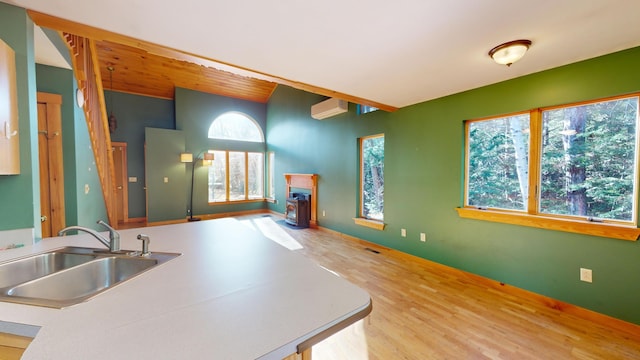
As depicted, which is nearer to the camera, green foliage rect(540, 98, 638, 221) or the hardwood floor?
the hardwood floor

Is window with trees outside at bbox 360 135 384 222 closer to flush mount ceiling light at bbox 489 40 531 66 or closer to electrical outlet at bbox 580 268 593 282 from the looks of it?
flush mount ceiling light at bbox 489 40 531 66

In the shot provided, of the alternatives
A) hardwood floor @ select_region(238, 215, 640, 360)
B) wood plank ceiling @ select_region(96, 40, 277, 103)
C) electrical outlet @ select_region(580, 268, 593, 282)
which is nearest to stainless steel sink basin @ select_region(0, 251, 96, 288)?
hardwood floor @ select_region(238, 215, 640, 360)

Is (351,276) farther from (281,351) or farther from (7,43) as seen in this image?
(7,43)

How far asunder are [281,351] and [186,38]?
2238 mm

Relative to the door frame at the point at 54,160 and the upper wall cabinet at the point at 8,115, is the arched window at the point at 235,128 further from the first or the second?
the upper wall cabinet at the point at 8,115

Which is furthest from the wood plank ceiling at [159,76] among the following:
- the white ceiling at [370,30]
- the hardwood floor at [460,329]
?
the hardwood floor at [460,329]

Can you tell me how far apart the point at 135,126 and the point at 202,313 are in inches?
275

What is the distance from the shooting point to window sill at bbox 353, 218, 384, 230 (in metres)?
4.12

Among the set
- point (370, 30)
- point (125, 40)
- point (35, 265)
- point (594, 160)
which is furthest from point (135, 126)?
point (594, 160)

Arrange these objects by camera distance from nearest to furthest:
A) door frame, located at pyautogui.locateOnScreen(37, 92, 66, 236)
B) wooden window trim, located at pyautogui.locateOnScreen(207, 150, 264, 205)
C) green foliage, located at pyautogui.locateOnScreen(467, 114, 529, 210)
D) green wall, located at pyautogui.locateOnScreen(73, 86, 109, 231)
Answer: door frame, located at pyautogui.locateOnScreen(37, 92, 66, 236) < green foliage, located at pyautogui.locateOnScreen(467, 114, 529, 210) < green wall, located at pyautogui.locateOnScreen(73, 86, 109, 231) < wooden window trim, located at pyautogui.locateOnScreen(207, 150, 264, 205)

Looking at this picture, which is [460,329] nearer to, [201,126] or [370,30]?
[370,30]

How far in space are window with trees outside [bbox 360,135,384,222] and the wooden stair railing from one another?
399cm

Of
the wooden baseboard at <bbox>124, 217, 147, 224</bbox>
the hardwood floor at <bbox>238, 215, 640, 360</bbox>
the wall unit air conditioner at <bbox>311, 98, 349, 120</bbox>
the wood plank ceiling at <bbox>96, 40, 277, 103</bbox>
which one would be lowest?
the hardwood floor at <bbox>238, 215, 640, 360</bbox>

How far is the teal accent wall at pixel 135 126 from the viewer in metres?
5.91
